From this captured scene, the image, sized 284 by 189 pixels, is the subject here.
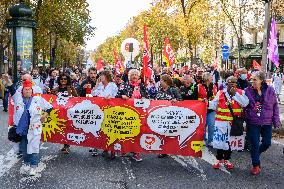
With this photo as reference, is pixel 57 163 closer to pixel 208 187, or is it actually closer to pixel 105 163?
pixel 105 163

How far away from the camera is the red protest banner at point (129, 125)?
334 inches

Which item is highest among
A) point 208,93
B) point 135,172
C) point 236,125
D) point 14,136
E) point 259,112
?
point 208,93

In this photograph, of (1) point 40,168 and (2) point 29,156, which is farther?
(1) point 40,168

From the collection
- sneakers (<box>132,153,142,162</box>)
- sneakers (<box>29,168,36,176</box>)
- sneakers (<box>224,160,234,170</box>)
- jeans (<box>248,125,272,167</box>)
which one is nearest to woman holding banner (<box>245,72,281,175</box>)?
jeans (<box>248,125,272,167</box>)

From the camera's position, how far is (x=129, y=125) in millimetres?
8734

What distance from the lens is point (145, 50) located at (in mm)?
11141

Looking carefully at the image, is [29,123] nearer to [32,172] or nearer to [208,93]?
[32,172]

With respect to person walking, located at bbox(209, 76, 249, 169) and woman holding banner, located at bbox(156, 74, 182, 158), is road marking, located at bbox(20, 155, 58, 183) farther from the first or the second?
person walking, located at bbox(209, 76, 249, 169)

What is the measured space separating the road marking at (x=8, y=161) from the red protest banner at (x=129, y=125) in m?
0.72

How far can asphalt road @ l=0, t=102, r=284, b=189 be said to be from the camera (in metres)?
7.27

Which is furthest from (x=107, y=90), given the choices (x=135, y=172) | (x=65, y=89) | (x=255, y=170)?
(x=255, y=170)

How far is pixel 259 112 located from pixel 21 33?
1428cm

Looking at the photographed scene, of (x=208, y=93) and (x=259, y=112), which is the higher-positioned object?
(x=208, y=93)

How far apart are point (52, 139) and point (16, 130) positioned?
5.10 feet
